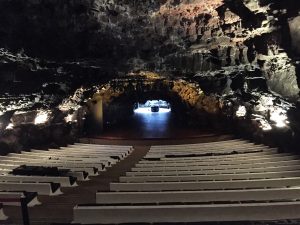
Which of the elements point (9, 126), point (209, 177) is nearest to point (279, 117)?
point (209, 177)

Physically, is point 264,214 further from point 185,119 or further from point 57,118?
point 185,119

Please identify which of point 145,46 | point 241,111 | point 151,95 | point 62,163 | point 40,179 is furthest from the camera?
point 151,95

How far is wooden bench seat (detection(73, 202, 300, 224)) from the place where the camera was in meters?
4.91

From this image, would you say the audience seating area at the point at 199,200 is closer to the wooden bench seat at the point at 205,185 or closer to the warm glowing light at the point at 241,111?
the wooden bench seat at the point at 205,185

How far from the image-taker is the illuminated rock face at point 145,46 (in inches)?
419

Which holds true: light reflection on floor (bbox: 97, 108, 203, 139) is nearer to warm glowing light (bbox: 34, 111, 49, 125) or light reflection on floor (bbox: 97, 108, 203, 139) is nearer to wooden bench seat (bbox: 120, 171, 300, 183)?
warm glowing light (bbox: 34, 111, 49, 125)

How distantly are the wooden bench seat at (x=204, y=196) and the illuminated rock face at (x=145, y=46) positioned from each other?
5.16 m

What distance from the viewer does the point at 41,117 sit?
16.5 metres

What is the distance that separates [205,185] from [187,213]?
197cm

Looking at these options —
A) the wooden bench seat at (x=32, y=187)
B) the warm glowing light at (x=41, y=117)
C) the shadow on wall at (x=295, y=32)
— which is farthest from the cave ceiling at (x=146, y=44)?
the wooden bench seat at (x=32, y=187)

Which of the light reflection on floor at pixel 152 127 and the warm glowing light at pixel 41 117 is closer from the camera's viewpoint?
the warm glowing light at pixel 41 117

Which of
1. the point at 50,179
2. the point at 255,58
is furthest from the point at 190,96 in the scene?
the point at 50,179

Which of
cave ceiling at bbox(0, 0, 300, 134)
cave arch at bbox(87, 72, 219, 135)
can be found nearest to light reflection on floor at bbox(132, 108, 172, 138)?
cave arch at bbox(87, 72, 219, 135)

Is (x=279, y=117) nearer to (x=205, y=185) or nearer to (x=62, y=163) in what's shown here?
(x=205, y=185)
